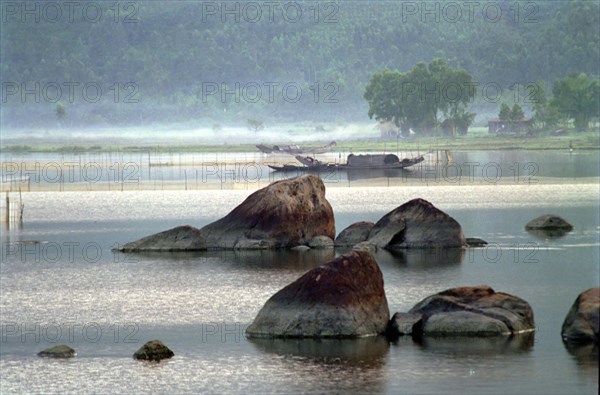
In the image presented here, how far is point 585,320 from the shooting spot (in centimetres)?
2656

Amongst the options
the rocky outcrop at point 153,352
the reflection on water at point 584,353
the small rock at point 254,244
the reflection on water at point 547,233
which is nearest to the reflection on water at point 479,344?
the reflection on water at point 584,353

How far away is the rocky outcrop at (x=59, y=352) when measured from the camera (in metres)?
27.1

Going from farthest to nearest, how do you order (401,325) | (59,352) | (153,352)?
(401,325) < (59,352) < (153,352)

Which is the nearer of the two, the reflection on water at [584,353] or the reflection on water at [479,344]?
the reflection on water at [584,353]

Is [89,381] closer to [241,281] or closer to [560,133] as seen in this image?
[241,281]

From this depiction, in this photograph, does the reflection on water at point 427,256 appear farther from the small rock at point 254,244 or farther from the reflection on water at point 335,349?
the reflection on water at point 335,349

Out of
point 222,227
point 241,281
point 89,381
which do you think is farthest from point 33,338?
point 222,227

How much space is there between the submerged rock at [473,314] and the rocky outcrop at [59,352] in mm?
6417

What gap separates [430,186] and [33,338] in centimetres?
8030

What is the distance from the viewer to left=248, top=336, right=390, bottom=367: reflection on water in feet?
83.7

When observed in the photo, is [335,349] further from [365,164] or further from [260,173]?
[260,173]

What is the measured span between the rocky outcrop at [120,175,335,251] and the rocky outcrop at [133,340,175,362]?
18.2m

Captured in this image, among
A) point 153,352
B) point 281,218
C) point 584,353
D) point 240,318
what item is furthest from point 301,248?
point 584,353

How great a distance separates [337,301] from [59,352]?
523 centimetres
